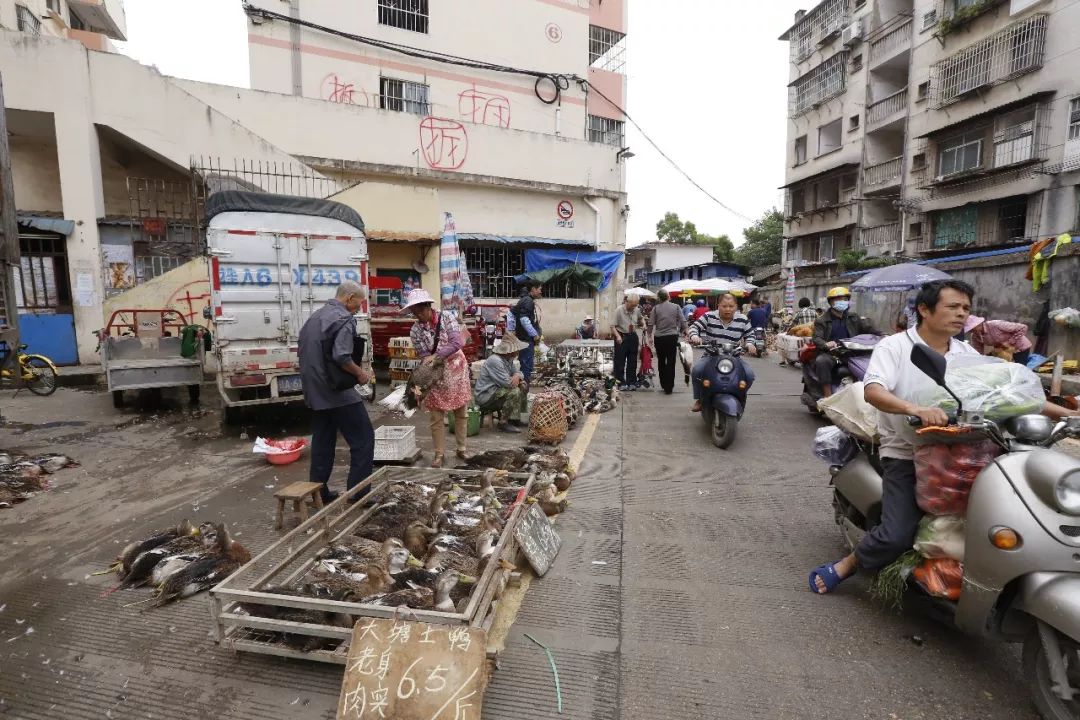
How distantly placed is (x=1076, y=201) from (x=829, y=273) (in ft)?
34.5

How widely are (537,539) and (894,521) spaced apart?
1966mm

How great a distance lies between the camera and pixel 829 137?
92.5ft

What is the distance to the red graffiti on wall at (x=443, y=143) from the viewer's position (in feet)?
54.0

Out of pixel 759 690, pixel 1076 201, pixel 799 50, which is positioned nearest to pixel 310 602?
pixel 759 690

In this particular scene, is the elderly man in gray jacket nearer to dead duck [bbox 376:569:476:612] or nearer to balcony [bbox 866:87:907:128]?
dead duck [bbox 376:569:476:612]

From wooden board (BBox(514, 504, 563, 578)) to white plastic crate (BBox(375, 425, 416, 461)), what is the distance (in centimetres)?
227

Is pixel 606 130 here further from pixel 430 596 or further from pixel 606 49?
pixel 430 596

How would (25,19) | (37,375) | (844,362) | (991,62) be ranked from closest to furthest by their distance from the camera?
(844,362)
(37,375)
(25,19)
(991,62)

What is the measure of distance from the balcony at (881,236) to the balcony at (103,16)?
3437 centimetres

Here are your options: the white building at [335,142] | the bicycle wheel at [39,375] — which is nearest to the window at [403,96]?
the white building at [335,142]

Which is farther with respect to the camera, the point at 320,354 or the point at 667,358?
the point at 667,358

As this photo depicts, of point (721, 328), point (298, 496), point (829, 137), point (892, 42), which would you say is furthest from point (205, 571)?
point (829, 137)

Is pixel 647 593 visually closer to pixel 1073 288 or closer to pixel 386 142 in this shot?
pixel 1073 288

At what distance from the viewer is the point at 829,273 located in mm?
26891
